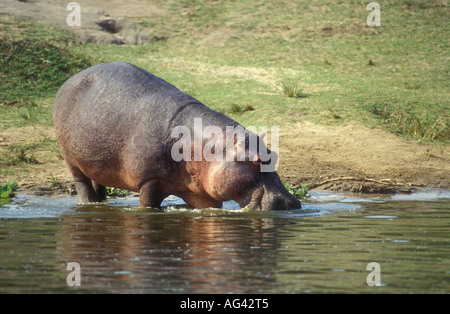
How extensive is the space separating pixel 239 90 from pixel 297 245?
8311 millimetres

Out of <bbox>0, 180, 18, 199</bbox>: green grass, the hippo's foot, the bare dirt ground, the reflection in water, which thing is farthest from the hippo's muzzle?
<bbox>0, 180, 18, 199</bbox>: green grass

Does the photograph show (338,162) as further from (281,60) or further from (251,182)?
(281,60)

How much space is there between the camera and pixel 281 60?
15.7m

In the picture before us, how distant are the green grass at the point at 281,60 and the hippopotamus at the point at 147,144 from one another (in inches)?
165

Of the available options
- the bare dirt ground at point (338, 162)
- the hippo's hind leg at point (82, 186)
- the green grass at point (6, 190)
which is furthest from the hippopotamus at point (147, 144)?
the bare dirt ground at point (338, 162)

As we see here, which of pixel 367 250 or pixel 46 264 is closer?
pixel 46 264

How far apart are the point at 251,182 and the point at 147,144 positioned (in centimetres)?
114

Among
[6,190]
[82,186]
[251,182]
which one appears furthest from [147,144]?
[6,190]

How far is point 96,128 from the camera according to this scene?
25.6 ft

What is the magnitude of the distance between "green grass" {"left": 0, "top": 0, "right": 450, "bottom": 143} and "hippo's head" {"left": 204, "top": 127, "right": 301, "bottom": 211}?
4.73 metres

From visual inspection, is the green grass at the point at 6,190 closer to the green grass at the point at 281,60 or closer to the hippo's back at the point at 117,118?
the hippo's back at the point at 117,118

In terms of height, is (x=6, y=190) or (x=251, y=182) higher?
(x=251, y=182)

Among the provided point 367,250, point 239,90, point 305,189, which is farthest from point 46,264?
point 239,90
